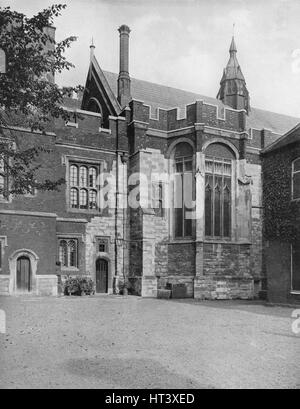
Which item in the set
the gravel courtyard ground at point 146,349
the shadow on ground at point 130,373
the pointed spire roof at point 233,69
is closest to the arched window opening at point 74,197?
the gravel courtyard ground at point 146,349

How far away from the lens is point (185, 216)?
21016mm

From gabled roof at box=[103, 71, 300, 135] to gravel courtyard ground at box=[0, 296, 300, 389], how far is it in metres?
13.2

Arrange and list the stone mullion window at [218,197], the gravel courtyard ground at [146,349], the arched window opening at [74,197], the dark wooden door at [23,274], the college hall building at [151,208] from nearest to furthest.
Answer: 1. the gravel courtyard ground at [146,349]
2. the dark wooden door at [23,274]
3. the college hall building at [151,208]
4. the arched window opening at [74,197]
5. the stone mullion window at [218,197]

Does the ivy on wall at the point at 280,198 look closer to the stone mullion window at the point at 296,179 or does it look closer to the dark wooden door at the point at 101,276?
the stone mullion window at the point at 296,179

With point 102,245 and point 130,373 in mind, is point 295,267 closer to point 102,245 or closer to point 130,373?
point 102,245

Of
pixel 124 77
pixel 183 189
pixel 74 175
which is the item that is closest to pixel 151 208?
pixel 183 189

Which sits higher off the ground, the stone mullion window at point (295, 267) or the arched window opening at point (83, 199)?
the arched window opening at point (83, 199)

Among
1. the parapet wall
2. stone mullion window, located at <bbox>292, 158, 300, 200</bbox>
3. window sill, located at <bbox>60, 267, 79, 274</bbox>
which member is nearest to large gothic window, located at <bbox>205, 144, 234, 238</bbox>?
the parapet wall

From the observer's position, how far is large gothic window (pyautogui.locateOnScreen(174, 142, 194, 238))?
20984 millimetres

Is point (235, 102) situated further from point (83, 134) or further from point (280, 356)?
point (280, 356)

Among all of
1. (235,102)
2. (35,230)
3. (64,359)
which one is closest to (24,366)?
(64,359)

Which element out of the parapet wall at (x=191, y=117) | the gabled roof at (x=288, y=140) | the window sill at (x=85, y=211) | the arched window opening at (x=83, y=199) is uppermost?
the parapet wall at (x=191, y=117)

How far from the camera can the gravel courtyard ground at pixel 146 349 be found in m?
6.06

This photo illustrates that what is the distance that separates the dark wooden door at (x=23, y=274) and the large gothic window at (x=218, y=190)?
339 inches
